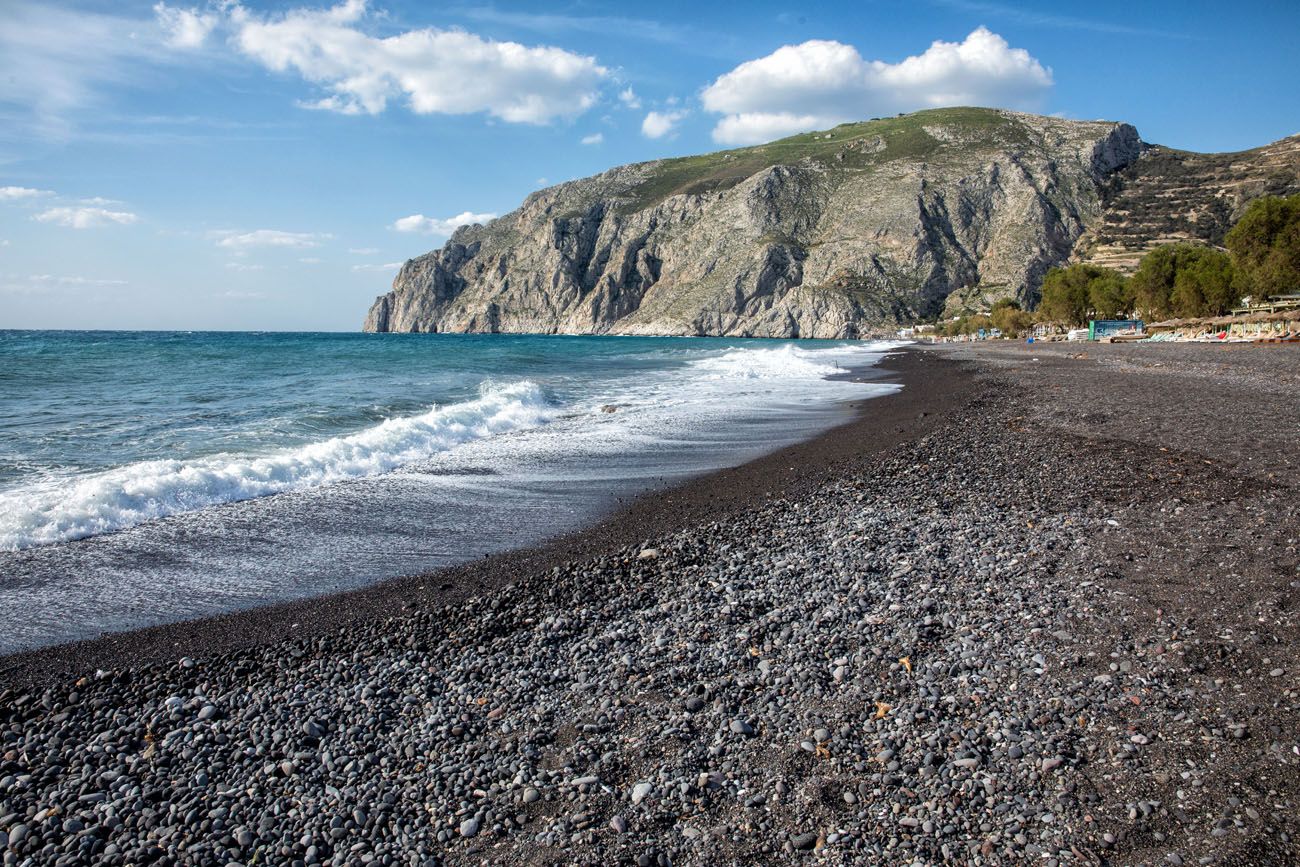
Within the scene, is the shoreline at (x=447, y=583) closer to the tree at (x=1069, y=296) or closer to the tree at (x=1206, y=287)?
the tree at (x=1206, y=287)

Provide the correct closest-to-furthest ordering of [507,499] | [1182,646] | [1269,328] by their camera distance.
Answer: [1182,646] < [507,499] < [1269,328]

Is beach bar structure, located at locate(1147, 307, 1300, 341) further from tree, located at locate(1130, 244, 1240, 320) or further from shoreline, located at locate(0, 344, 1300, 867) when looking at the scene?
shoreline, located at locate(0, 344, 1300, 867)

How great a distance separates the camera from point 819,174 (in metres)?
170

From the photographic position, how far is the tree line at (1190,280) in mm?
54031

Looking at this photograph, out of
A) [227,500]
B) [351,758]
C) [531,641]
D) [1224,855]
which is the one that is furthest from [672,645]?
[227,500]

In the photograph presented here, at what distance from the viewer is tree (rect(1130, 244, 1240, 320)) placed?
65125mm

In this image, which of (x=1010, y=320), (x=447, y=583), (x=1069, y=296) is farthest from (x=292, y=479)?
(x=1010, y=320)

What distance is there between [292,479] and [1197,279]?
274 feet

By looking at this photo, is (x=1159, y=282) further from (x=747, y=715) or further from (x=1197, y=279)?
(x=747, y=715)

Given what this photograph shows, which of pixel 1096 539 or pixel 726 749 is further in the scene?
pixel 1096 539

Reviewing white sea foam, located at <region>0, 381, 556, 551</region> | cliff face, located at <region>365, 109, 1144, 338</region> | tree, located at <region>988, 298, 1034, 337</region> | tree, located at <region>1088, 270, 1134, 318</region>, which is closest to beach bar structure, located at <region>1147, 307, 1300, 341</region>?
tree, located at <region>1088, 270, 1134, 318</region>

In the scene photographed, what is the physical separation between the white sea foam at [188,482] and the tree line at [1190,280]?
2671 inches

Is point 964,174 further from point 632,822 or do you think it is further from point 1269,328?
point 632,822

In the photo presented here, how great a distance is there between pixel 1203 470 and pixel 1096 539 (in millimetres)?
4382
